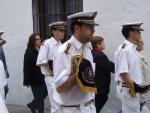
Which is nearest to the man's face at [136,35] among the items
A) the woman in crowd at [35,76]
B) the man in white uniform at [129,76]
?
the man in white uniform at [129,76]

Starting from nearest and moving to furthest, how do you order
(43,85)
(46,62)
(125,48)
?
1. (125,48)
2. (46,62)
3. (43,85)

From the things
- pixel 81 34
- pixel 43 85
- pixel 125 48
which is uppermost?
pixel 81 34

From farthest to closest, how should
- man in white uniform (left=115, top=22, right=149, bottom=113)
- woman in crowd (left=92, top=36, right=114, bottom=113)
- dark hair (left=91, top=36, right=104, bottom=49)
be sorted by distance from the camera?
dark hair (left=91, top=36, right=104, bottom=49), woman in crowd (left=92, top=36, right=114, bottom=113), man in white uniform (left=115, top=22, right=149, bottom=113)

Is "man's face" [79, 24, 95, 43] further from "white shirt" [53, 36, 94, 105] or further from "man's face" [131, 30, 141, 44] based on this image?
"man's face" [131, 30, 141, 44]

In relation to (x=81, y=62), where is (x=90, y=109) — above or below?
below

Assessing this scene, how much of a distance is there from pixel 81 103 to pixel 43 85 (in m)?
5.22

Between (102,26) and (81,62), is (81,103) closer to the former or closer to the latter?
(81,62)

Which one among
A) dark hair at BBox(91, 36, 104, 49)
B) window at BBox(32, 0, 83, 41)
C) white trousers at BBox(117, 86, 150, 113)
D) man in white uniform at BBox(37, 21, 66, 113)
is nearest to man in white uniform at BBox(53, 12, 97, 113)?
white trousers at BBox(117, 86, 150, 113)

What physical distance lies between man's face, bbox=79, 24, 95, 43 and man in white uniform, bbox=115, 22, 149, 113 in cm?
146

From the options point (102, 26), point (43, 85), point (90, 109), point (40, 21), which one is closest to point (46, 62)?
→ point (43, 85)

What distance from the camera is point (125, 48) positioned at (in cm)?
717

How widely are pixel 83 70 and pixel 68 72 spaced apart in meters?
0.17

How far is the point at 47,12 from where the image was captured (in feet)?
41.8

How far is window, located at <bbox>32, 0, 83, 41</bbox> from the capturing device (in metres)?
12.3
